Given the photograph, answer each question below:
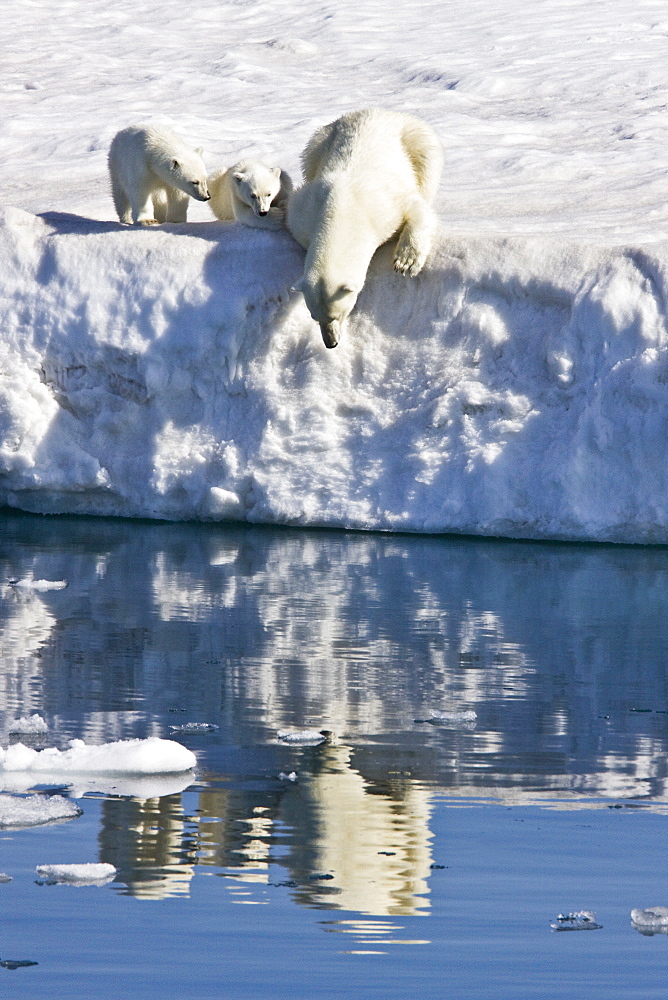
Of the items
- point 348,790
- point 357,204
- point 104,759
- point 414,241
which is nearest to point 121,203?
point 357,204

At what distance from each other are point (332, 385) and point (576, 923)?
6.49m

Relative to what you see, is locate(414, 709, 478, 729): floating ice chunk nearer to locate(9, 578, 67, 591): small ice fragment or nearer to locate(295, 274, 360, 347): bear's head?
locate(9, 578, 67, 591): small ice fragment

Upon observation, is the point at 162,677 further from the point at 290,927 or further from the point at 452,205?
the point at 452,205

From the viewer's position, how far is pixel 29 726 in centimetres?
433

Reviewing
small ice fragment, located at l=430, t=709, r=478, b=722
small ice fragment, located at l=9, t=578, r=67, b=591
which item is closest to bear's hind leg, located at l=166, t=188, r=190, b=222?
small ice fragment, located at l=9, t=578, r=67, b=591

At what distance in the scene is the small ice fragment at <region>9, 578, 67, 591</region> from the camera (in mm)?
6980

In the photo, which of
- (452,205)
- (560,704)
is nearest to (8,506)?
(452,205)

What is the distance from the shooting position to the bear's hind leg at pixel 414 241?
8.93 meters

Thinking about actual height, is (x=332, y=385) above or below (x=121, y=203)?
below

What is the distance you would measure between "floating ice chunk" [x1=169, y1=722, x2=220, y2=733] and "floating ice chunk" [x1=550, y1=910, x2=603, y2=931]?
1.70m

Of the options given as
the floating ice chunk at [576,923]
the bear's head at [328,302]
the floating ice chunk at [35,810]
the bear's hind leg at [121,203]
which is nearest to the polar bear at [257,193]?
the bear's hind leg at [121,203]

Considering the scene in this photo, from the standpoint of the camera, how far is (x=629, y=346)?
28.2 ft

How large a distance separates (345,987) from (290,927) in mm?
276

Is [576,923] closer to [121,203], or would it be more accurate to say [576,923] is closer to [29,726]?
[29,726]
